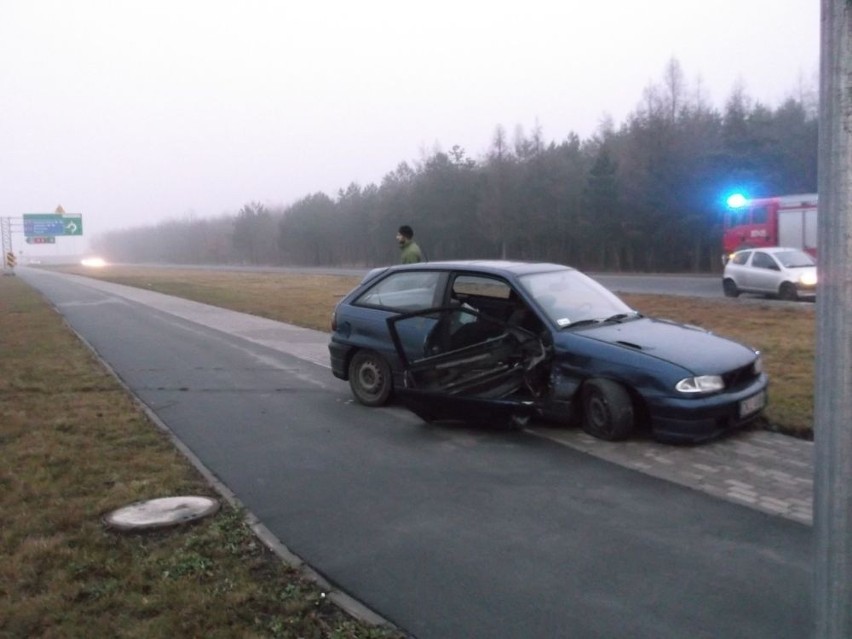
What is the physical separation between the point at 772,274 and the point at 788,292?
2.22ft

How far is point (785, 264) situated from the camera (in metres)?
Answer: 22.0

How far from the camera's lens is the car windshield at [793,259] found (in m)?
22.0

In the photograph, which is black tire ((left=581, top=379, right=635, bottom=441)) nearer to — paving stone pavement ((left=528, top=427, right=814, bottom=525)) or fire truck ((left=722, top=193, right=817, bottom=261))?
paving stone pavement ((left=528, top=427, right=814, bottom=525))

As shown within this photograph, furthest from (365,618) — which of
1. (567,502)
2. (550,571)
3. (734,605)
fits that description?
(567,502)

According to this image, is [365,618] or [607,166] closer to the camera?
[365,618]

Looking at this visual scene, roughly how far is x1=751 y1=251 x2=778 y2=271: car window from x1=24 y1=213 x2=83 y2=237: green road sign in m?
60.2

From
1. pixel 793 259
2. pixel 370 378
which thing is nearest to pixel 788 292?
pixel 793 259

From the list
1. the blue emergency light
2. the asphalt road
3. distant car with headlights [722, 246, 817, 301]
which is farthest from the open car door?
the blue emergency light

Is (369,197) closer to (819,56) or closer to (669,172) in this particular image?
(669,172)

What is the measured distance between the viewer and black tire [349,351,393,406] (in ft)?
30.1

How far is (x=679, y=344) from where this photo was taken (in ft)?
24.7

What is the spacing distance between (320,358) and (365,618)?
916cm

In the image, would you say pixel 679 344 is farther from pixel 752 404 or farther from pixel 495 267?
pixel 495 267

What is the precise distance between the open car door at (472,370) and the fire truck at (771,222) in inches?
792
